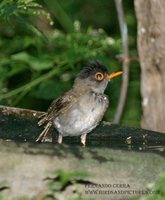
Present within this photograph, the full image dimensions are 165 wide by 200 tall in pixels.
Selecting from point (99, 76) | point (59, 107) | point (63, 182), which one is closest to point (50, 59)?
point (99, 76)

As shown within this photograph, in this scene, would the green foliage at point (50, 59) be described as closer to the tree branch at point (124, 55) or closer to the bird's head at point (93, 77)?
the tree branch at point (124, 55)

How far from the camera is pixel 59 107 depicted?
820cm

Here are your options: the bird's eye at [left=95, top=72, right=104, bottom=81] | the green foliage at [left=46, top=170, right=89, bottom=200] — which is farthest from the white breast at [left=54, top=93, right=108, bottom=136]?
the green foliage at [left=46, top=170, right=89, bottom=200]

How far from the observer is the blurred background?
9969mm

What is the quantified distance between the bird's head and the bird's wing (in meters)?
0.32

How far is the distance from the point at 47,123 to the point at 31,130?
0.22 metres

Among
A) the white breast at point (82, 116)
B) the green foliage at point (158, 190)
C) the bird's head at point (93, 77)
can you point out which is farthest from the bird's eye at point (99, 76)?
the green foliage at point (158, 190)

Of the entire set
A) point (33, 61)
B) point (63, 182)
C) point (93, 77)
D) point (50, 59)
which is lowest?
point (63, 182)

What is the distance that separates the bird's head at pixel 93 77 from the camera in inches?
334

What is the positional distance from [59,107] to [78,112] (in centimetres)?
27

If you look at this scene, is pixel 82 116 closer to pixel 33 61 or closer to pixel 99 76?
pixel 99 76

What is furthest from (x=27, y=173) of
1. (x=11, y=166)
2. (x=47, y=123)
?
(x=47, y=123)

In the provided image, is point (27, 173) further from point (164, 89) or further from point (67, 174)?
point (164, 89)

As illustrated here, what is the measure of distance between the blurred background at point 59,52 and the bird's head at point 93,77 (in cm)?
60
